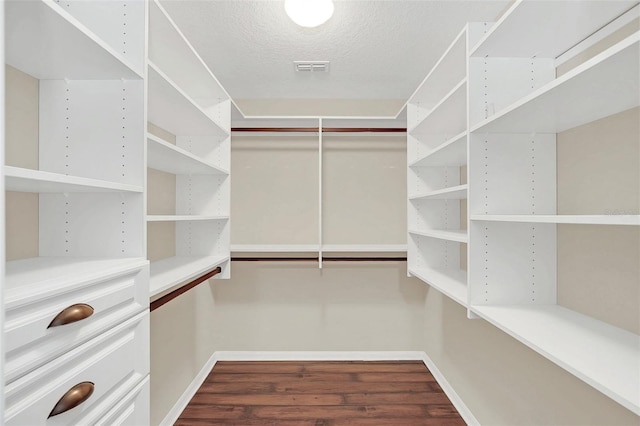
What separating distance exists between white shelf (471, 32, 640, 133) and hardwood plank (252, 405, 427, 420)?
6.03 ft

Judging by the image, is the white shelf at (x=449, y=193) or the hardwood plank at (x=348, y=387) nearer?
the white shelf at (x=449, y=193)

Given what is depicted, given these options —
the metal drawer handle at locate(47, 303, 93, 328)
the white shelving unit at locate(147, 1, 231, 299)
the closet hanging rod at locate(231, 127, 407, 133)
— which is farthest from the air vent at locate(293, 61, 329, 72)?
the metal drawer handle at locate(47, 303, 93, 328)

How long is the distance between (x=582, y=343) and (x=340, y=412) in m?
1.64

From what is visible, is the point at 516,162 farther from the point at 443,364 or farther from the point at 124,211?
the point at 443,364

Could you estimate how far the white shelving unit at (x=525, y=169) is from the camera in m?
1.10

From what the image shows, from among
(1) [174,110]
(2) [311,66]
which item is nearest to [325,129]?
(2) [311,66]

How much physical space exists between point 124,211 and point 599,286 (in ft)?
5.59

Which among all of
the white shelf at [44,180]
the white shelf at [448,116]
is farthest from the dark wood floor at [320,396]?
the white shelf at [448,116]

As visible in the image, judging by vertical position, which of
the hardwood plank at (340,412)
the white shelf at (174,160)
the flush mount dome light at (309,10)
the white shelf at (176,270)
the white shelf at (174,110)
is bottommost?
the hardwood plank at (340,412)

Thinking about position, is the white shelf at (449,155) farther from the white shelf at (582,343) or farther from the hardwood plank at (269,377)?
the hardwood plank at (269,377)

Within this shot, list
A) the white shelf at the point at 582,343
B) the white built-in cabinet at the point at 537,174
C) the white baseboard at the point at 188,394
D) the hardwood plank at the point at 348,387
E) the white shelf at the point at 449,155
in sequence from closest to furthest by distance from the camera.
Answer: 1. the white shelf at the point at 582,343
2. the white built-in cabinet at the point at 537,174
3. the white shelf at the point at 449,155
4. the white baseboard at the point at 188,394
5. the hardwood plank at the point at 348,387

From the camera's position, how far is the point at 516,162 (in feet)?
4.54

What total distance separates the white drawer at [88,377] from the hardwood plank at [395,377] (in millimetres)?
1907

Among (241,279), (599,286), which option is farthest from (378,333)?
(599,286)
